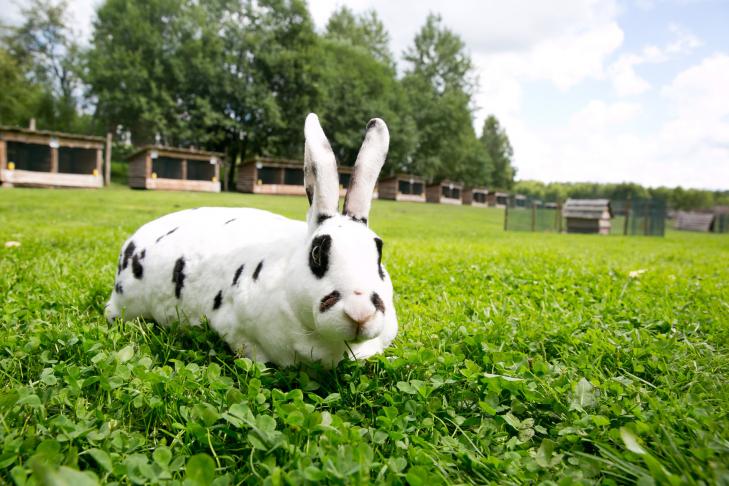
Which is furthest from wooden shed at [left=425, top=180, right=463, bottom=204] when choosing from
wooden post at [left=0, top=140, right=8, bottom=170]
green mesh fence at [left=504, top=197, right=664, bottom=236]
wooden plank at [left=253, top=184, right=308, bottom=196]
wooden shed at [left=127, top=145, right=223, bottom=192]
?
wooden post at [left=0, top=140, right=8, bottom=170]

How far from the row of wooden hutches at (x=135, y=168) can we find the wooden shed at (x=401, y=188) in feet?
0.26

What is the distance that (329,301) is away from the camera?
6.02 feet

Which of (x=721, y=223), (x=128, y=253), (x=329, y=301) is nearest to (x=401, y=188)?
(x=721, y=223)

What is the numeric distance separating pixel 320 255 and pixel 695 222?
152 feet

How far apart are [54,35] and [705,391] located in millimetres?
52893

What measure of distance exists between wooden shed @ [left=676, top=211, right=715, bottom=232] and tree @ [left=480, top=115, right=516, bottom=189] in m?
30.4

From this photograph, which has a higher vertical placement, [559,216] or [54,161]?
[54,161]

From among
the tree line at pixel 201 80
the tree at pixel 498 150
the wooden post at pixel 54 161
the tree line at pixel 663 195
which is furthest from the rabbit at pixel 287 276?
the tree at pixel 498 150

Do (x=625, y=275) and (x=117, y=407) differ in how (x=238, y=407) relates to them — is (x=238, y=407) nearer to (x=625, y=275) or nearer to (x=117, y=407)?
(x=117, y=407)

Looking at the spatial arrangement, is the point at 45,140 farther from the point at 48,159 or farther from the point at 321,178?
the point at 321,178

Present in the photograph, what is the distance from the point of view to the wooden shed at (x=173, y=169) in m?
24.2

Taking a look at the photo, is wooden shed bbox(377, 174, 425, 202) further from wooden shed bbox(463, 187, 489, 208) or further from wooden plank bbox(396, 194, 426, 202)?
wooden shed bbox(463, 187, 489, 208)

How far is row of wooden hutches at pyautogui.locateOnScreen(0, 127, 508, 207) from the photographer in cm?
2014

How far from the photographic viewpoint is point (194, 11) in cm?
3516
